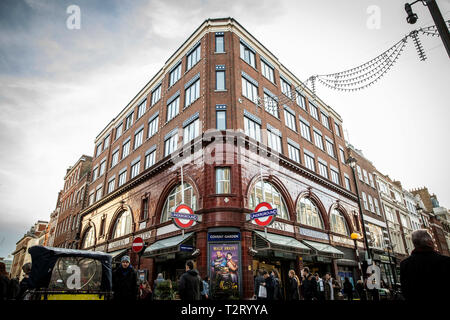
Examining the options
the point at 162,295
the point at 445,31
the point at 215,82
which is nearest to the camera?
the point at 445,31

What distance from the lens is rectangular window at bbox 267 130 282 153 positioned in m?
20.2

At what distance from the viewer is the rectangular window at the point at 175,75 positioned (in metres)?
23.5

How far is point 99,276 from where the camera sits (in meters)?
8.99

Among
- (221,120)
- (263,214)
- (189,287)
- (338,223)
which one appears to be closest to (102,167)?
(221,120)

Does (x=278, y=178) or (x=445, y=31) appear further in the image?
(x=278, y=178)

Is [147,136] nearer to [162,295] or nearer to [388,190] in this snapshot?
[162,295]

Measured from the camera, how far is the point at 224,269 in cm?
1391

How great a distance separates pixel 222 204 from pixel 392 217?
103ft

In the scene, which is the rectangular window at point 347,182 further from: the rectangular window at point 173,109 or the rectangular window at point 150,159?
the rectangular window at point 150,159

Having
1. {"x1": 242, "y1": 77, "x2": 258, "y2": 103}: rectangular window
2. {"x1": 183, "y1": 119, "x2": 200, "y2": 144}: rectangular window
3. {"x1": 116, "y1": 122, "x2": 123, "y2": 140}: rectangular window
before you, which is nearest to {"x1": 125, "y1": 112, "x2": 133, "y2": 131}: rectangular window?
{"x1": 116, "y1": 122, "x2": 123, "y2": 140}: rectangular window

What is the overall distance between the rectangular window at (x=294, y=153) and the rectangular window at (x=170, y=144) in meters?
9.13

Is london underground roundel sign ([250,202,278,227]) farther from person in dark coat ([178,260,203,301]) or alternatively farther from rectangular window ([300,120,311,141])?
rectangular window ([300,120,311,141])

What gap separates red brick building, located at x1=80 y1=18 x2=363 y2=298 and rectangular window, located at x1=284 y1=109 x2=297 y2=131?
0.38 ft
